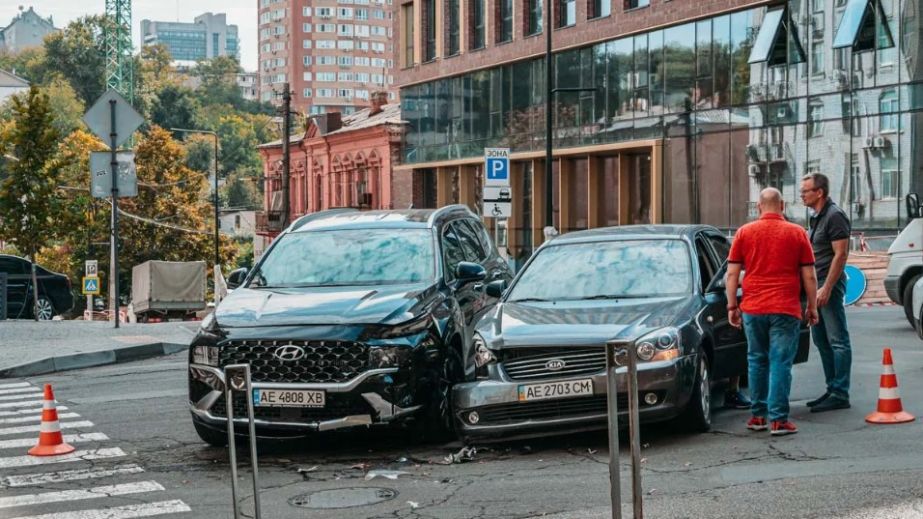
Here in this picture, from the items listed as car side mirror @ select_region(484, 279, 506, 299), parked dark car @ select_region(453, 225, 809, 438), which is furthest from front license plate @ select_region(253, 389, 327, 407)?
car side mirror @ select_region(484, 279, 506, 299)

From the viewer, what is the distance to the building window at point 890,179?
95.6ft

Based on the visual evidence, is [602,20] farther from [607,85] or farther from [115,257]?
[115,257]

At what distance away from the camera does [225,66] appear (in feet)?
590

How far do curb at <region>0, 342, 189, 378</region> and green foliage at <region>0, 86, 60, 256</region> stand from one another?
13.3 m

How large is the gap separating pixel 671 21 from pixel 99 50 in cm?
9754

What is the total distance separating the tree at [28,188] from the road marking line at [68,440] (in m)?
22.1

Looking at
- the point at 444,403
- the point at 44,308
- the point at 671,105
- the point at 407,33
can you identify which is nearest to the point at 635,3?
the point at 671,105

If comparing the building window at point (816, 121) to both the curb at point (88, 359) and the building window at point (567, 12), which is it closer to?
the building window at point (567, 12)

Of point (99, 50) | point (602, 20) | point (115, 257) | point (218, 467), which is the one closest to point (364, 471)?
point (218, 467)

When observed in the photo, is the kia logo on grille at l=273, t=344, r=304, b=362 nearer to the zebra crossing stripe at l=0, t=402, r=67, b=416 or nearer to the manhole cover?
the manhole cover

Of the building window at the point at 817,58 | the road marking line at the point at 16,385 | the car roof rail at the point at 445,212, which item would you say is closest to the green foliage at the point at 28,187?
the road marking line at the point at 16,385

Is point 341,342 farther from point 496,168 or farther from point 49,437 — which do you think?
point 496,168

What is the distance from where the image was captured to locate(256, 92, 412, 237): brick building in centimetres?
5600

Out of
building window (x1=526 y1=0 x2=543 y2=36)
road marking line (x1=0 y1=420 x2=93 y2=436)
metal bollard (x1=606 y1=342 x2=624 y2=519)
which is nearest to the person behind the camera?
metal bollard (x1=606 y1=342 x2=624 y2=519)
